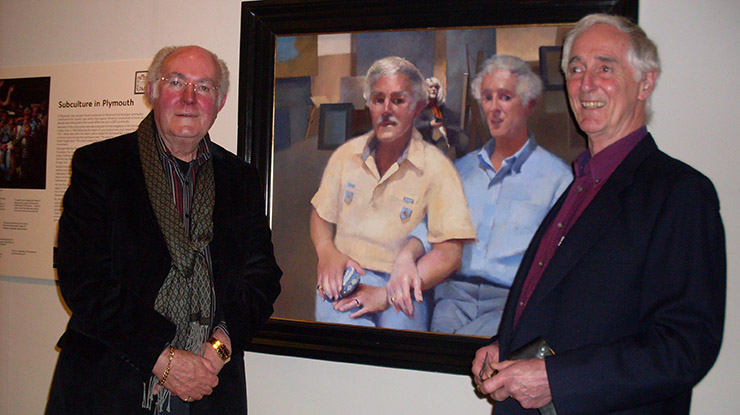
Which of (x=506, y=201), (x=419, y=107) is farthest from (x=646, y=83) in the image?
(x=419, y=107)

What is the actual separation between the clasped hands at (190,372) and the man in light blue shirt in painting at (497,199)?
2.37 feet

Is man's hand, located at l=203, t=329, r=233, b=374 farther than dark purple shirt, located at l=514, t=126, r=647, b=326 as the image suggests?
Yes

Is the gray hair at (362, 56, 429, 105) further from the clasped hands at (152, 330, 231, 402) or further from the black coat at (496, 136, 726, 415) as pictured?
the clasped hands at (152, 330, 231, 402)

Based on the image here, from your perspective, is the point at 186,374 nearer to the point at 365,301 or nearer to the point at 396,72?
the point at 365,301

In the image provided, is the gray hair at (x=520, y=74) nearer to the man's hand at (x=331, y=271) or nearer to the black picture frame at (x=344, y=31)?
the black picture frame at (x=344, y=31)

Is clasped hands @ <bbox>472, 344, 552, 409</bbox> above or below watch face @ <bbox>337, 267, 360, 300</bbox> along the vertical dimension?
below

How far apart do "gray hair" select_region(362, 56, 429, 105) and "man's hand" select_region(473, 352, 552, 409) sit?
99cm

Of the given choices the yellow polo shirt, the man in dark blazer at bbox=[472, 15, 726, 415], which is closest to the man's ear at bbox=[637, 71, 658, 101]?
the man in dark blazer at bbox=[472, 15, 726, 415]

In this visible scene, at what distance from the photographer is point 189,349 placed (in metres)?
1.50

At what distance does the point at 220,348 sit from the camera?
4.89 ft

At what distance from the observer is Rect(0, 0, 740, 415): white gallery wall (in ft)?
5.36

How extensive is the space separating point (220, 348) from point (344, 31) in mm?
1143

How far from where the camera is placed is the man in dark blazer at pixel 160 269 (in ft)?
4.60

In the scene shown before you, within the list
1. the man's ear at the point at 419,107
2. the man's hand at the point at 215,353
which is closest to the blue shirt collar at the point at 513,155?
the man's ear at the point at 419,107
